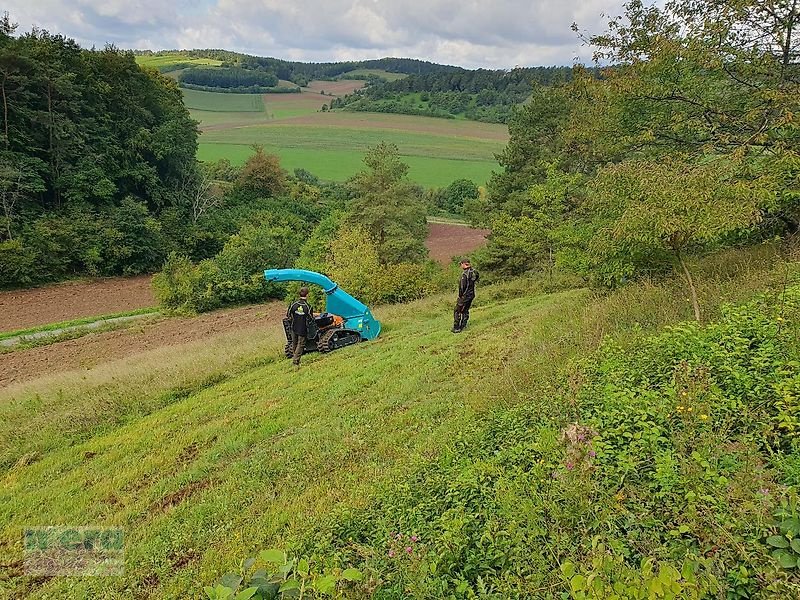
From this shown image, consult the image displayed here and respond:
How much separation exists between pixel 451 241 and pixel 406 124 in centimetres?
6168

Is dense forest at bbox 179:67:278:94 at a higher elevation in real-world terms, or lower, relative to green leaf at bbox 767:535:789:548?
higher

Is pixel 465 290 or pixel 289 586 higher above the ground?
pixel 289 586

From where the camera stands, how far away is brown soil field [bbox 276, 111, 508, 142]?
96.2 metres

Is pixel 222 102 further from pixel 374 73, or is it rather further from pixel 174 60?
pixel 374 73

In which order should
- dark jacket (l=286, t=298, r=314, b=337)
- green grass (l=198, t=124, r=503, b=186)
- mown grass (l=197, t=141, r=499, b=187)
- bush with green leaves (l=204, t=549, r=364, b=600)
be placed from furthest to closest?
green grass (l=198, t=124, r=503, b=186) → mown grass (l=197, t=141, r=499, b=187) → dark jacket (l=286, t=298, r=314, b=337) → bush with green leaves (l=204, t=549, r=364, b=600)

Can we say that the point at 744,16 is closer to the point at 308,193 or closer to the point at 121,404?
the point at 121,404

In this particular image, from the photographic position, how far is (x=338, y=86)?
14538 centimetres

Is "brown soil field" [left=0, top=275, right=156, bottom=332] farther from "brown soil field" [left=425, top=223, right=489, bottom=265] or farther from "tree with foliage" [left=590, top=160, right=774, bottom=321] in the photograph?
"tree with foliage" [left=590, top=160, right=774, bottom=321]

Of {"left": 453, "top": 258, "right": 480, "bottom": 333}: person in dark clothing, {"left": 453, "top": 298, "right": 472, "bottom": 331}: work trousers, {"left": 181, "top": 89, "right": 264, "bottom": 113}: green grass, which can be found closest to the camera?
{"left": 453, "top": 258, "right": 480, "bottom": 333}: person in dark clothing

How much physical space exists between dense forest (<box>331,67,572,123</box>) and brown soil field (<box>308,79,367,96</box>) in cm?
1053

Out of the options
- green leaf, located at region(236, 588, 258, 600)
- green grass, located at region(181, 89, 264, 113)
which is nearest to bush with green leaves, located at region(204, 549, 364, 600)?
green leaf, located at region(236, 588, 258, 600)

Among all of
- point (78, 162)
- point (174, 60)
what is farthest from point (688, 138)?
point (174, 60)

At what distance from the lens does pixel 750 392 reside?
13.6 ft

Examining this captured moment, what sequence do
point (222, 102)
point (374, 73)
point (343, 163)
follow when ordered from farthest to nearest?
1. point (374, 73)
2. point (222, 102)
3. point (343, 163)
